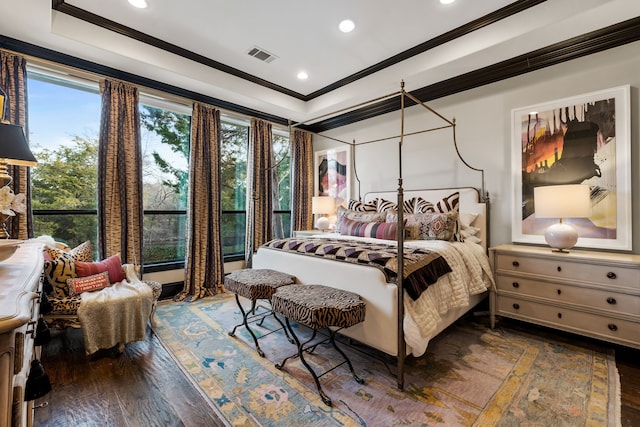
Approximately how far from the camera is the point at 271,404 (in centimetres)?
173

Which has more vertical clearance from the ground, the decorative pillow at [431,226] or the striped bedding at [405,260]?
the decorative pillow at [431,226]

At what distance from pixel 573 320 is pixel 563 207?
95 cm

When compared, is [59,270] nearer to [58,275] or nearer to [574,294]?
[58,275]

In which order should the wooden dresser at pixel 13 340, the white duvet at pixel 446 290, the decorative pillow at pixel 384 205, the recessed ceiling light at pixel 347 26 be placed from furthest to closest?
the decorative pillow at pixel 384 205
the recessed ceiling light at pixel 347 26
the white duvet at pixel 446 290
the wooden dresser at pixel 13 340

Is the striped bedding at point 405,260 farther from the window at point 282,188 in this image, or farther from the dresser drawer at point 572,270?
the window at point 282,188

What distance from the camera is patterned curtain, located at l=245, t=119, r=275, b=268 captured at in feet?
14.8

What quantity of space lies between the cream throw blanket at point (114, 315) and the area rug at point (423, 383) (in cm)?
34

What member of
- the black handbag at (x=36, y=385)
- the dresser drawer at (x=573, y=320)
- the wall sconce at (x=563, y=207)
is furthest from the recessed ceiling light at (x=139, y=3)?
the dresser drawer at (x=573, y=320)

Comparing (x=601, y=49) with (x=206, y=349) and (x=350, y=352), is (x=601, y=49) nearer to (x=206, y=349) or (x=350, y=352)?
(x=350, y=352)

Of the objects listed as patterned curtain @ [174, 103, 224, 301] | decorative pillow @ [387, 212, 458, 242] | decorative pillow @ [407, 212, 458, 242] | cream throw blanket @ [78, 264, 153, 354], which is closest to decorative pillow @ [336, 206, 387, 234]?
decorative pillow @ [387, 212, 458, 242]

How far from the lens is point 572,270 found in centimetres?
241

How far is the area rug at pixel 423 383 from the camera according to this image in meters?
1.62

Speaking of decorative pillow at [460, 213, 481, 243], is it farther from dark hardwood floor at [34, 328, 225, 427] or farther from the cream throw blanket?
the cream throw blanket

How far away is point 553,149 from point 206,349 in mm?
3823
